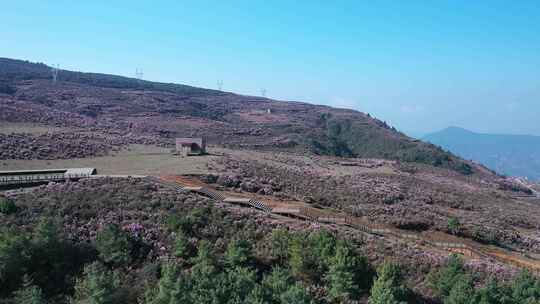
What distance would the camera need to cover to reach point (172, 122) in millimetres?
87938

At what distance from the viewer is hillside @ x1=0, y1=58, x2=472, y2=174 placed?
63.2m

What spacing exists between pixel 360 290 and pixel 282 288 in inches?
183

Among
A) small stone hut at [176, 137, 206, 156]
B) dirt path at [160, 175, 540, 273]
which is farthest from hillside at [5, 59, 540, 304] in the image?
small stone hut at [176, 137, 206, 156]

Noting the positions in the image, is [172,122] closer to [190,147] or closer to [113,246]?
[190,147]

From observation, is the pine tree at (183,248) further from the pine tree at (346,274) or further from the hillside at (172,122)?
the hillside at (172,122)

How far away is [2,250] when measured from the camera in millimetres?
18938

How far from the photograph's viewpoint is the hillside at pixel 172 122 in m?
63.2

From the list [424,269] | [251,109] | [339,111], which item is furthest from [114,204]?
[339,111]

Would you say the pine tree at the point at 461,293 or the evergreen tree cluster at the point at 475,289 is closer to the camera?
the pine tree at the point at 461,293

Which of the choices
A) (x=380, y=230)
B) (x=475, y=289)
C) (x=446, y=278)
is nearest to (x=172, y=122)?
(x=380, y=230)

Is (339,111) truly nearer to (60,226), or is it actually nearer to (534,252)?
(534,252)

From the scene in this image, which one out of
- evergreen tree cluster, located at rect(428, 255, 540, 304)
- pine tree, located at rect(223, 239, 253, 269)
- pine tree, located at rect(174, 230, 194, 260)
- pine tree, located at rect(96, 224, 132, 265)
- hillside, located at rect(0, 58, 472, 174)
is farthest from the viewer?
hillside, located at rect(0, 58, 472, 174)

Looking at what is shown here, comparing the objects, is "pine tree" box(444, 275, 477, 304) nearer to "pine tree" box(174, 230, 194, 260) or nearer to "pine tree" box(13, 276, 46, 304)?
"pine tree" box(174, 230, 194, 260)

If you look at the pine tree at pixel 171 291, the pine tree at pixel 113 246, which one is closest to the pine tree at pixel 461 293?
the pine tree at pixel 171 291
